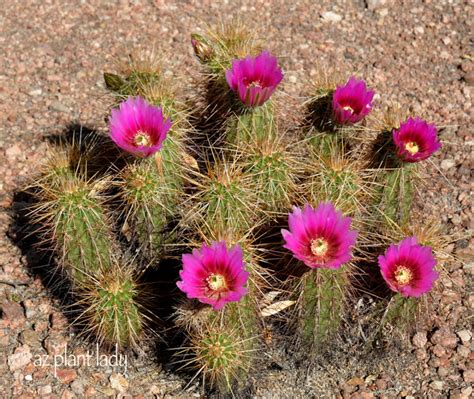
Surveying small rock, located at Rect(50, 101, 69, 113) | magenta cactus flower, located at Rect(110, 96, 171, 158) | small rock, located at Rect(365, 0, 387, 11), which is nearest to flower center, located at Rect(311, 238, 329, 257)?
magenta cactus flower, located at Rect(110, 96, 171, 158)

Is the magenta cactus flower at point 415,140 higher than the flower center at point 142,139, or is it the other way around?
the flower center at point 142,139

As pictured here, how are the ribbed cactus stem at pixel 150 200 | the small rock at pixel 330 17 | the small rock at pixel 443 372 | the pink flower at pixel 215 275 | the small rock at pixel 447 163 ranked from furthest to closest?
the small rock at pixel 330 17 < the small rock at pixel 447 163 < the small rock at pixel 443 372 < the ribbed cactus stem at pixel 150 200 < the pink flower at pixel 215 275

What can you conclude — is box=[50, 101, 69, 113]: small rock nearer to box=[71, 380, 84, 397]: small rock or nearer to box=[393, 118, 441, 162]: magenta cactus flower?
box=[71, 380, 84, 397]: small rock

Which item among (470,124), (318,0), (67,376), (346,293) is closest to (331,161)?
(346,293)

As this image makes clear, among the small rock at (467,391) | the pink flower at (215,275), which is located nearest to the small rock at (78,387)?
the pink flower at (215,275)

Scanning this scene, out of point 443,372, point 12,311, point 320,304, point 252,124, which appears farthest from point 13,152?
point 443,372

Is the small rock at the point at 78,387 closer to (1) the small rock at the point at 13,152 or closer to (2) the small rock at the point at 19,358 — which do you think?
(2) the small rock at the point at 19,358

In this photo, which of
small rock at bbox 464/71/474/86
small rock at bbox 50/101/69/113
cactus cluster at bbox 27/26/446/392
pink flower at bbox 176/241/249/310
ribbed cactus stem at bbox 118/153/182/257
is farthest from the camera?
small rock at bbox 464/71/474/86
